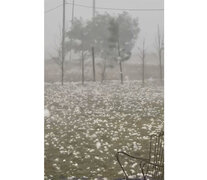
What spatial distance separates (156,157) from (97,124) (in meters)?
0.47

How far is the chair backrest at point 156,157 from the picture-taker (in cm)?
290

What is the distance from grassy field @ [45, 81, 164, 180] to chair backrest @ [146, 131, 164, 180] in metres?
0.05

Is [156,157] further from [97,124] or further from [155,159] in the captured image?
[97,124]

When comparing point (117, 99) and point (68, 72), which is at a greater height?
point (68, 72)

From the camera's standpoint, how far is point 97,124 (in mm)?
2969

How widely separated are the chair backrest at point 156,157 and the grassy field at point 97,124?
0.05 metres

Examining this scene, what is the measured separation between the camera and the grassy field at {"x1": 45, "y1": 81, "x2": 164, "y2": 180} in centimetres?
289

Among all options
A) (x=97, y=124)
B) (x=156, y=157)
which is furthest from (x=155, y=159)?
(x=97, y=124)
